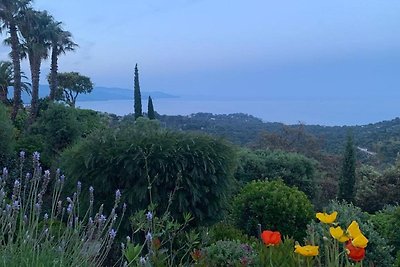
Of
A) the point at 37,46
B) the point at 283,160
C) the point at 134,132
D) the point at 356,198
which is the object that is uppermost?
the point at 37,46

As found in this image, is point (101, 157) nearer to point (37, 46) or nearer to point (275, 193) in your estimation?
point (275, 193)

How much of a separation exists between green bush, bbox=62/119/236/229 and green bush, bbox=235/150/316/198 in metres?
5.24

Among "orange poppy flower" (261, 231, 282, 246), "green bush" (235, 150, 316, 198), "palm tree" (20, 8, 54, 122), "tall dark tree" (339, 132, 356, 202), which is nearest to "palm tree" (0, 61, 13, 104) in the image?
"palm tree" (20, 8, 54, 122)

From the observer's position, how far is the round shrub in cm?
700

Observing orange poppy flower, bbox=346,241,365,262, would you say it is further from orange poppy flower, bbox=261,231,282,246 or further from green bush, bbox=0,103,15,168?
green bush, bbox=0,103,15,168

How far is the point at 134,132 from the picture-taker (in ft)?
21.4

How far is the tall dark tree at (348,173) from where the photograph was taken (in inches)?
575

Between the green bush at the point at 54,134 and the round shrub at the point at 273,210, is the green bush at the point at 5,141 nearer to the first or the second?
the green bush at the point at 54,134

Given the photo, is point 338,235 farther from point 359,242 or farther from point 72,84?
point 72,84

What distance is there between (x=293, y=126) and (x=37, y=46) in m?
12.1

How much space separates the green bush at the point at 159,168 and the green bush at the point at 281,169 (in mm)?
5239

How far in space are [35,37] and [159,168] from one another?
54.9 feet

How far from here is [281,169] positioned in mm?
12180

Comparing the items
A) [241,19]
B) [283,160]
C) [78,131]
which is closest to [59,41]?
[78,131]
